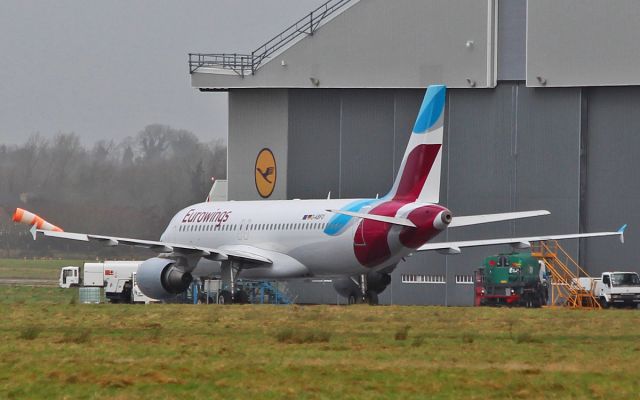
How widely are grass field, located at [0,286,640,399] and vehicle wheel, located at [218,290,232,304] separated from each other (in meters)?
13.2

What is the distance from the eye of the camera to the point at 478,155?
204 ft

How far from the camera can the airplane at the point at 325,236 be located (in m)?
45.4

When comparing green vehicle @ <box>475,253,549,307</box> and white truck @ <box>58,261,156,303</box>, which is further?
white truck @ <box>58,261,156,303</box>

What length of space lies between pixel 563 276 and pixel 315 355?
38683 mm

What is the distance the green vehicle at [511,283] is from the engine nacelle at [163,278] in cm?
1302

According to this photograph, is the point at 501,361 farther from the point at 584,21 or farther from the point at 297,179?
the point at 297,179

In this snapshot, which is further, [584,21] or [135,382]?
[584,21]

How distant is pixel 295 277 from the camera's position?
5091 cm

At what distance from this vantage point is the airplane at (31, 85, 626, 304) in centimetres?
4541

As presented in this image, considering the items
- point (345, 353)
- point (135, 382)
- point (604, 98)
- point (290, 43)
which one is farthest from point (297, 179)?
point (135, 382)

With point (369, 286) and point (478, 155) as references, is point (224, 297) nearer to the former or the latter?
point (369, 286)

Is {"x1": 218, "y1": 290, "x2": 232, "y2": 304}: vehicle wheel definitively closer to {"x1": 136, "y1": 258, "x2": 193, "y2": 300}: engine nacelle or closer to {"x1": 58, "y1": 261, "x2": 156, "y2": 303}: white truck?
{"x1": 136, "y1": 258, "x2": 193, "y2": 300}: engine nacelle

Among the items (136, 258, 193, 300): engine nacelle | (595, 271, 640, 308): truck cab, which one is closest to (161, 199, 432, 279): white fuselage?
(136, 258, 193, 300): engine nacelle

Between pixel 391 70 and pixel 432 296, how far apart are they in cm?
1068
